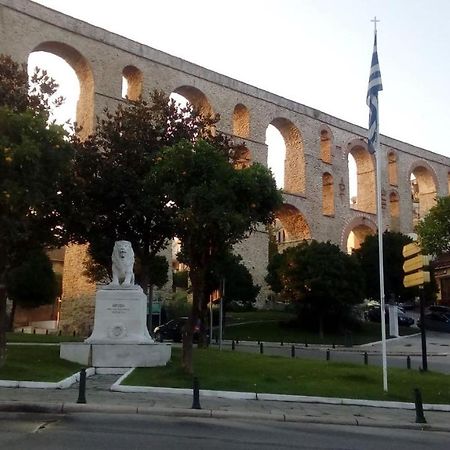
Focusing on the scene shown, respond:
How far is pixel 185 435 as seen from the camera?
26.7 feet

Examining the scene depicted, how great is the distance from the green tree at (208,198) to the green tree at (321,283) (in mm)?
22520

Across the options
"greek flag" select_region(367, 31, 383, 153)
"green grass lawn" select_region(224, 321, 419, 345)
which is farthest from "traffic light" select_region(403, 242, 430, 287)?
"green grass lawn" select_region(224, 321, 419, 345)

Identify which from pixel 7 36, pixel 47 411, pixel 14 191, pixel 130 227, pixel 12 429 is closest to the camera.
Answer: pixel 12 429

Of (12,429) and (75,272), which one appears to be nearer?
(12,429)

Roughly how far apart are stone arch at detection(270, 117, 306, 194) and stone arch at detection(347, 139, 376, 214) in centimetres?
787

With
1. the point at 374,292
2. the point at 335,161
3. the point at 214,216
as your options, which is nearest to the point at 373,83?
the point at 214,216

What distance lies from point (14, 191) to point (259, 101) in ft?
143

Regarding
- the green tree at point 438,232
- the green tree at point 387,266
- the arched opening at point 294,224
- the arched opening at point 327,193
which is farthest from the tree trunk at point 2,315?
the arched opening at point 327,193

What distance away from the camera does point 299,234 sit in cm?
5694

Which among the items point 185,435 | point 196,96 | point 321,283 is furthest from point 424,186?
point 185,435

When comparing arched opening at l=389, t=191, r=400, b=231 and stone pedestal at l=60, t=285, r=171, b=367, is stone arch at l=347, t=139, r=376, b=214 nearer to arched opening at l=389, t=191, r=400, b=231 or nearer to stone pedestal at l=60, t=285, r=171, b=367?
arched opening at l=389, t=191, r=400, b=231

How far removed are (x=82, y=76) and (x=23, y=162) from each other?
108ft

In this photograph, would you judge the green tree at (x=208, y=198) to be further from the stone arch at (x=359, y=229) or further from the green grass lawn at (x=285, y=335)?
the stone arch at (x=359, y=229)

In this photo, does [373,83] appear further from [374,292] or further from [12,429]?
[374,292]
